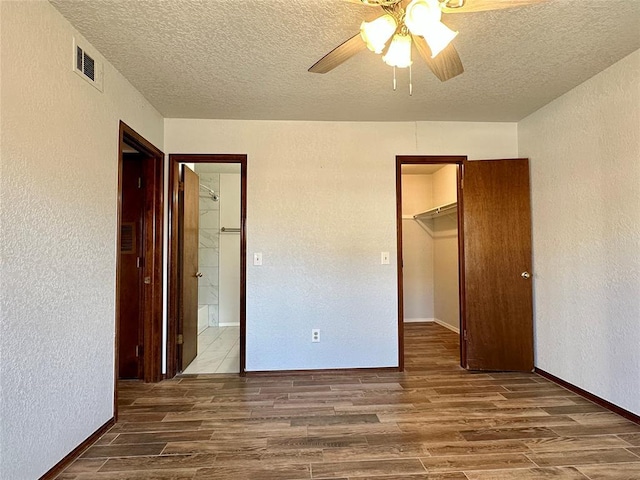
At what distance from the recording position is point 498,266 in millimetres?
3248

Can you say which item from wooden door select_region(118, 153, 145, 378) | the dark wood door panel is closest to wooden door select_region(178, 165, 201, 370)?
the dark wood door panel

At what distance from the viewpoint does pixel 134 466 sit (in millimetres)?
1833

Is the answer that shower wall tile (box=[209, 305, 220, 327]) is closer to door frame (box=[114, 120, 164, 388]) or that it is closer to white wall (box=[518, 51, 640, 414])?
door frame (box=[114, 120, 164, 388])

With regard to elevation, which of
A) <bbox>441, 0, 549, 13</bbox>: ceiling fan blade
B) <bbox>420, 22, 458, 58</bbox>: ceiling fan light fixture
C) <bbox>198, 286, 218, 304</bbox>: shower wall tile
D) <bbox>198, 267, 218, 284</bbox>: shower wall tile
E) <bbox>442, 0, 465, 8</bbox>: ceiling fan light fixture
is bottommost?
<bbox>198, 286, 218, 304</bbox>: shower wall tile

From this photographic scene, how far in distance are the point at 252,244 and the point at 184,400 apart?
4.51 ft

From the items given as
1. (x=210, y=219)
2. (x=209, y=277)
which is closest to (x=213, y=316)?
(x=209, y=277)

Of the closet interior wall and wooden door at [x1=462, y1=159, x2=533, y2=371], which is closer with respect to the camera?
wooden door at [x1=462, y1=159, x2=533, y2=371]

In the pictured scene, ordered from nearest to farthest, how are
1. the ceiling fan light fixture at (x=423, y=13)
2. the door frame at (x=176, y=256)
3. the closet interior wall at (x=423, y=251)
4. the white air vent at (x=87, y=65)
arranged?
the ceiling fan light fixture at (x=423, y=13) → the white air vent at (x=87, y=65) → the door frame at (x=176, y=256) → the closet interior wall at (x=423, y=251)

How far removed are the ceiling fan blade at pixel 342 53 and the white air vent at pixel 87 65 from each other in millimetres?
1337

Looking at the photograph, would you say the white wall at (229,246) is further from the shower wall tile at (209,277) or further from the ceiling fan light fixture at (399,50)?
the ceiling fan light fixture at (399,50)

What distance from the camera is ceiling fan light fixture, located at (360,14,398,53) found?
146 centimetres

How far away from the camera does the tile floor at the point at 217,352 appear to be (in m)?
3.42

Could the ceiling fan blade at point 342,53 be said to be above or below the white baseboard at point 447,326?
above

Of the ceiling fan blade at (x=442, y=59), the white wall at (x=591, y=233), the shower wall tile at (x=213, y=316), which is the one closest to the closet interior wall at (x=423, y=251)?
the white wall at (x=591, y=233)
